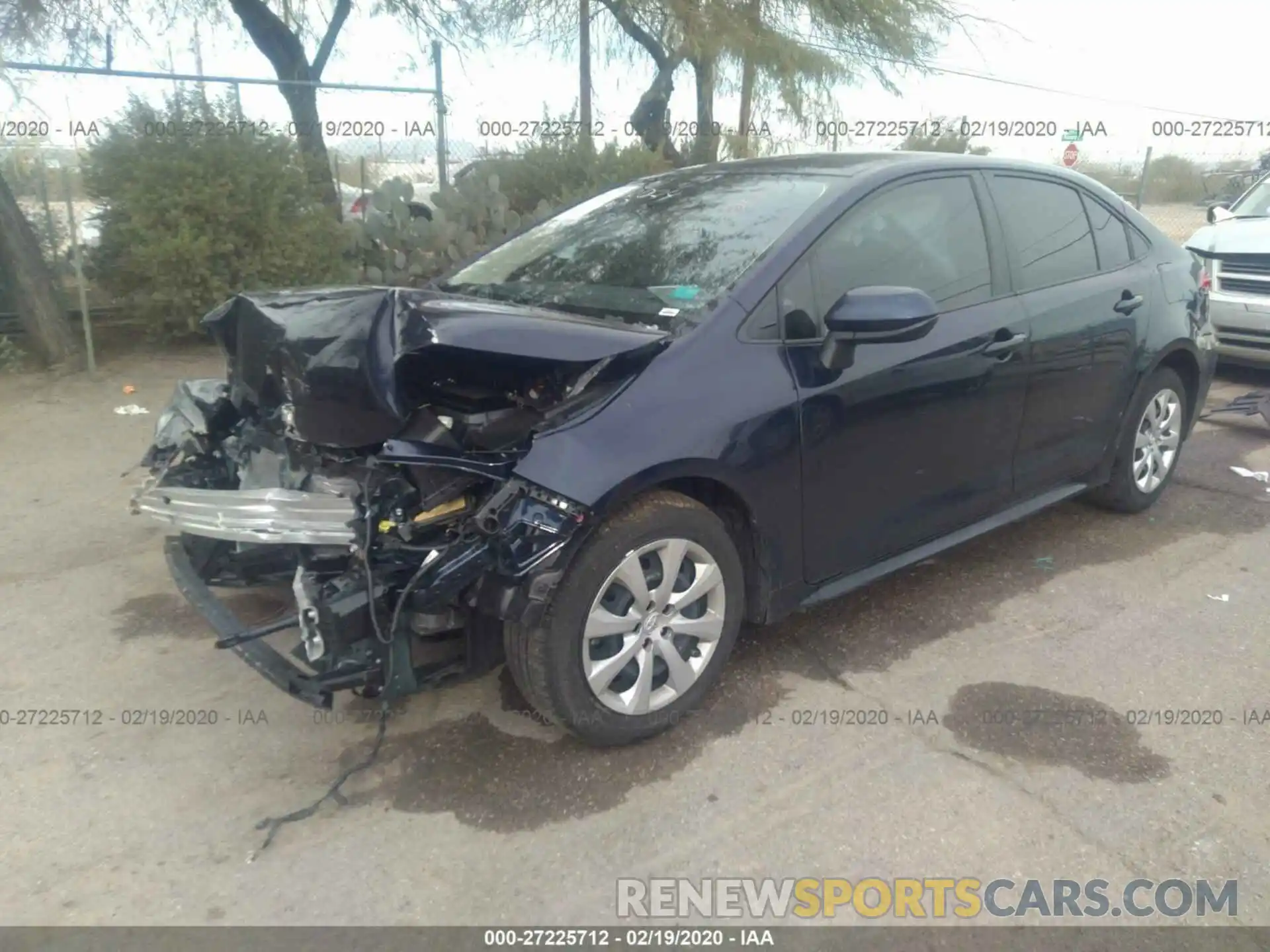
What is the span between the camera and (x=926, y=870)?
2.53m

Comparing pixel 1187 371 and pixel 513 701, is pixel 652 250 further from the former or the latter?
pixel 1187 371

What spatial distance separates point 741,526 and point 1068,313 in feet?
6.23

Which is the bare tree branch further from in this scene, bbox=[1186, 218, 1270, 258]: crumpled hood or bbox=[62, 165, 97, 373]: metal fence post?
bbox=[1186, 218, 1270, 258]: crumpled hood

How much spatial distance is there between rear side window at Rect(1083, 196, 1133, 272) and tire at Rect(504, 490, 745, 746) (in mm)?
2522

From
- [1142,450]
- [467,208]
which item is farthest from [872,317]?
[467,208]

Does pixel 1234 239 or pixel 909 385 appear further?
pixel 1234 239

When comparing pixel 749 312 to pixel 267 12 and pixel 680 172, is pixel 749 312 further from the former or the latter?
pixel 267 12

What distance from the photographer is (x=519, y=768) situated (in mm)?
2920

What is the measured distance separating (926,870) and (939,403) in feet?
5.49

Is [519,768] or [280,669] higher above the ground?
[280,669]

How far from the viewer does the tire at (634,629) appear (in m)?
2.74

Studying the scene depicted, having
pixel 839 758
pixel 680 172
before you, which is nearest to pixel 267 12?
pixel 680 172

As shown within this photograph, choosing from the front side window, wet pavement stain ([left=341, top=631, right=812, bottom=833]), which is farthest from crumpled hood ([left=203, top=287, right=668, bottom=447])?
wet pavement stain ([left=341, top=631, right=812, bottom=833])

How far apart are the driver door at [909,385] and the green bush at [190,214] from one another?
5.46 metres
